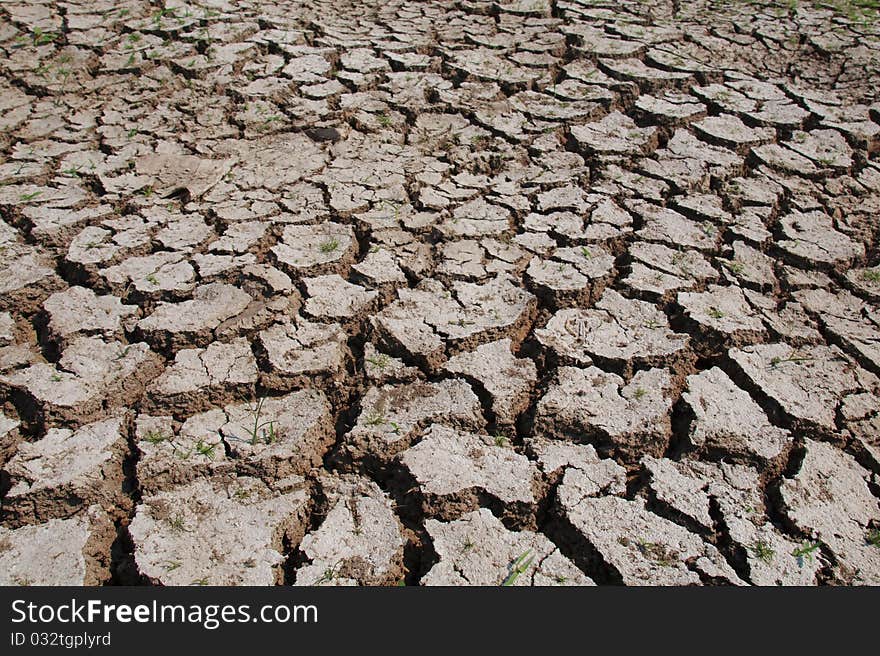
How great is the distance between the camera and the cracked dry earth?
5.54ft

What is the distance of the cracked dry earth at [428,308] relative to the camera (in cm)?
Result: 169

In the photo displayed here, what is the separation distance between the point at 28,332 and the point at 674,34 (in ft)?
10.4

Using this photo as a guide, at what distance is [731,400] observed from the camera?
2004 millimetres

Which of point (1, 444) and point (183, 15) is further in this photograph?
point (183, 15)

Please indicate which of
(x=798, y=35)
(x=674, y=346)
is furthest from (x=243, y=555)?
(x=798, y=35)

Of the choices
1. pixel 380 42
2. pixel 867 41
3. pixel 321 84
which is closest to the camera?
pixel 321 84

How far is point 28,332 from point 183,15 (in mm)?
2193

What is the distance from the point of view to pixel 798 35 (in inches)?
157

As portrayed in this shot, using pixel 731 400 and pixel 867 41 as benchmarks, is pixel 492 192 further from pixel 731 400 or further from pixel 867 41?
pixel 867 41

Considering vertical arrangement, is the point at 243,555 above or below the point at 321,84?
below

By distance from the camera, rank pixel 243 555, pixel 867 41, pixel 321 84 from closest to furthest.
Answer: pixel 243 555 → pixel 321 84 → pixel 867 41

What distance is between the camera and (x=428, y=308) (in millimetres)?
2238

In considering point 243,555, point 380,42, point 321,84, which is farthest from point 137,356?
point 380,42

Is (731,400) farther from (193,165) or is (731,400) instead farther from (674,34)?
(674,34)
